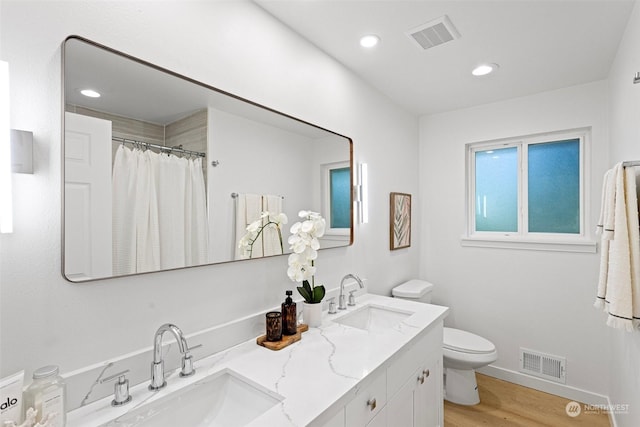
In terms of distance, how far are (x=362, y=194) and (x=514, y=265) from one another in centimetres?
157

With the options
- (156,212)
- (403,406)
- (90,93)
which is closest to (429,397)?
(403,406)

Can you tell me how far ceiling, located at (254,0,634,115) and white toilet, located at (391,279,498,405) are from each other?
1714 millimetres

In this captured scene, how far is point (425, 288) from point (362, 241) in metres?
0.88

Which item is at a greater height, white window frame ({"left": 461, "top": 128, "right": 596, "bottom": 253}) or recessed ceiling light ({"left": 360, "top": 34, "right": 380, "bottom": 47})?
recessed ceiling light ({"left": 360, "top": 34, "right": 380, "bottom": 47})

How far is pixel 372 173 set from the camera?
2424mm

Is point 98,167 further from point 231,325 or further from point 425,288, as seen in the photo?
point 425,288

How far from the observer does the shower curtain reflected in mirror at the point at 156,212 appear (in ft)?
3.43

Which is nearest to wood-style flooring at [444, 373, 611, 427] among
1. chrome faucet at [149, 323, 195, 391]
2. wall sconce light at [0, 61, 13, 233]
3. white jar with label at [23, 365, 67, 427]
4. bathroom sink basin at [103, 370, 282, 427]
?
bathroom sink basin at [103, 370, 282, 427]

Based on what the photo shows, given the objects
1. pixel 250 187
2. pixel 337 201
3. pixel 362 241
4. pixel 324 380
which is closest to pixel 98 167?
pixel 250 187

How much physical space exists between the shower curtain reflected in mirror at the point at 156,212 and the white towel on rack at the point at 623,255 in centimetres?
179

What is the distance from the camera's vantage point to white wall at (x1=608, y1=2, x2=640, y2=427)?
149cm

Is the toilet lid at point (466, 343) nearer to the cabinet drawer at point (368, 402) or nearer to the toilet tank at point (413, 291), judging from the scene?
the toilet tank at point (413, 291)

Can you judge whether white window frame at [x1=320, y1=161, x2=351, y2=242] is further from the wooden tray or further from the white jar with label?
the white jar with label

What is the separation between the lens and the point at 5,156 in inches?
30.8
